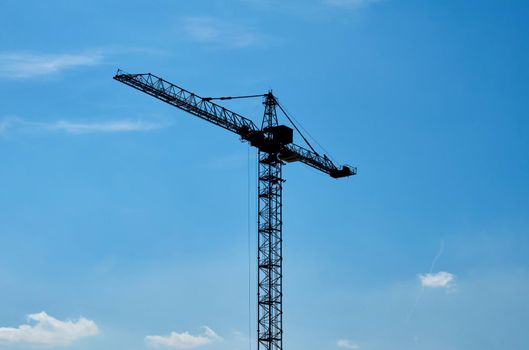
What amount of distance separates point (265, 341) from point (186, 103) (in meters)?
29.6

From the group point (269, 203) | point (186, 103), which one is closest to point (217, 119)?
point (186, 103)

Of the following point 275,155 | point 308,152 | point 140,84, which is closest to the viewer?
point 140,84

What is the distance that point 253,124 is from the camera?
117375mm

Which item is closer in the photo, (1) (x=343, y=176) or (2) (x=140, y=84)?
(2) (x=140, y=84)

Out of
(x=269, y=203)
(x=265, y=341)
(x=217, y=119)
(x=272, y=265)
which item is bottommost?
(x=265, y=341)

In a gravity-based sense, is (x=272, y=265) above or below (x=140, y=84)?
below

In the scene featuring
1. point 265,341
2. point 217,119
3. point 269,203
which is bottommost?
→ point 265,341

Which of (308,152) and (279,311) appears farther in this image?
(308,152)

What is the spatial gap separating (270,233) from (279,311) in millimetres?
9485

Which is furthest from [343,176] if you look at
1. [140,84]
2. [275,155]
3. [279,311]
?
[140,84]

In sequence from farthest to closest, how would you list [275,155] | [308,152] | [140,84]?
[308,152]
[275,155]
[140,84]

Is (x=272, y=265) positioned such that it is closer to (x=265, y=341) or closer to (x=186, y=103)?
(x=265, y=341)

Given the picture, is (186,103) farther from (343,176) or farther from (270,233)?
(343,176)

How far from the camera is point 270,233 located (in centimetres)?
11400
